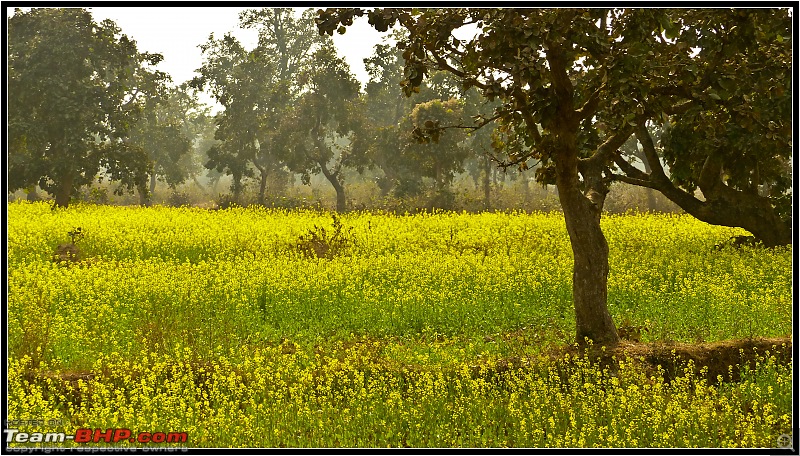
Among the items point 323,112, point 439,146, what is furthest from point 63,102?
point 439,146

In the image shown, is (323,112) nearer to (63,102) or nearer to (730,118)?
(63,102)

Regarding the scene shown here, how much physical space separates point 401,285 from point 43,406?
702 centimetres

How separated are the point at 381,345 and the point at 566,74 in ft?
13.8

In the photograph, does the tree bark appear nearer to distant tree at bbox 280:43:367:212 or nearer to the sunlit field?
the sunlit field

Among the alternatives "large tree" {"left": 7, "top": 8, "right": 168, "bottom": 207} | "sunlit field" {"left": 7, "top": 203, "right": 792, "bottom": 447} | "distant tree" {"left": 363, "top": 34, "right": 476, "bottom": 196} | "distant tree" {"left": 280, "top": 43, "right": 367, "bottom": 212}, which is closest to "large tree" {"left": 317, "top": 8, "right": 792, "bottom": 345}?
"sunlit field" {"left": 7, "top": 203, "right": 792, "bottom": 447}

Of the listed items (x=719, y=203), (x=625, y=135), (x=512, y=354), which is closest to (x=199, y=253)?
(x=512, y=354)

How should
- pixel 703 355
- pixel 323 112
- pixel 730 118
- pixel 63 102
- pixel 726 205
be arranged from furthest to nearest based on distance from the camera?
pixel 323 112 < pixel 63 102 < pixel 726 205 < pixel 730 118 < pixel 703 355

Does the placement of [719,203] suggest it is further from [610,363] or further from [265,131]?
[265,131]

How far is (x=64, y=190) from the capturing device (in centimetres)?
3022

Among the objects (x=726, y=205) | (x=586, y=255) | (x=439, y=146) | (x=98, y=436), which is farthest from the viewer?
(x=439, y=146)

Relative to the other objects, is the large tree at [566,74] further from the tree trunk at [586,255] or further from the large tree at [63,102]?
the large tree at [63,102]

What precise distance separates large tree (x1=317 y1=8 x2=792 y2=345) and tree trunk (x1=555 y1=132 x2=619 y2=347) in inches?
0.5

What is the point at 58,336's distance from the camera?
31.8ft

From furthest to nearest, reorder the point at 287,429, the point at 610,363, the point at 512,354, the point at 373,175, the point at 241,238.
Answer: the point at 373,175
the point at 241,238
the point at 512,354
the point at 610,363
the point at 287,429
